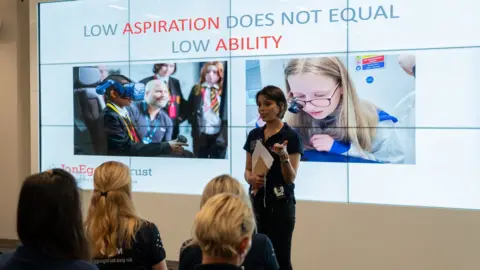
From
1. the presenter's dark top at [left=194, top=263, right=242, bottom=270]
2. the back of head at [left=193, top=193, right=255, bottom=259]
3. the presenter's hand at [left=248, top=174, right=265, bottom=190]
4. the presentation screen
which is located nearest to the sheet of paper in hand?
the presenter's hand at [left=248, top=174, right=265, bottom=190]

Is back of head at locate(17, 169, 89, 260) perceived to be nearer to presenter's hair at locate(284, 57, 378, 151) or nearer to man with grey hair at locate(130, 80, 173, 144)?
presenter's hair at locate(284, 57, 378, 151)

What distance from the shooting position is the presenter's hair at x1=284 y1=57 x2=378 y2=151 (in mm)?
4914

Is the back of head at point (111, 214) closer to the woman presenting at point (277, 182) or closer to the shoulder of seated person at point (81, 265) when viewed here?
the shoulder of seated person at point (81, 265)

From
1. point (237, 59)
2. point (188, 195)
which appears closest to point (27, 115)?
point (188, 195)

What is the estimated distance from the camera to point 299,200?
518 cm

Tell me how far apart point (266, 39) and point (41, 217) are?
3.93 metres

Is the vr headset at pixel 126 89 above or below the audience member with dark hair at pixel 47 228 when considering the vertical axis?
above

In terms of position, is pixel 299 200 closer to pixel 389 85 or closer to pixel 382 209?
pixel 382 209

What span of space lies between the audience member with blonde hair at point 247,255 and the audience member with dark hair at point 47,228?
660mm

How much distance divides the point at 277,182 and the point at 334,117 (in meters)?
1.52

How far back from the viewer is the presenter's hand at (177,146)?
5.70m

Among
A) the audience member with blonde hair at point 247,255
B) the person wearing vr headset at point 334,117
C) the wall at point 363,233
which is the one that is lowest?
the wall at point 363,233

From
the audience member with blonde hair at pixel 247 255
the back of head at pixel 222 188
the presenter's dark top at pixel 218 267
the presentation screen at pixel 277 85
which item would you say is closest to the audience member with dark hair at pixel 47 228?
the presenter's dark top at pixel 218 267

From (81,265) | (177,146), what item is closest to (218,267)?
(81,265)
